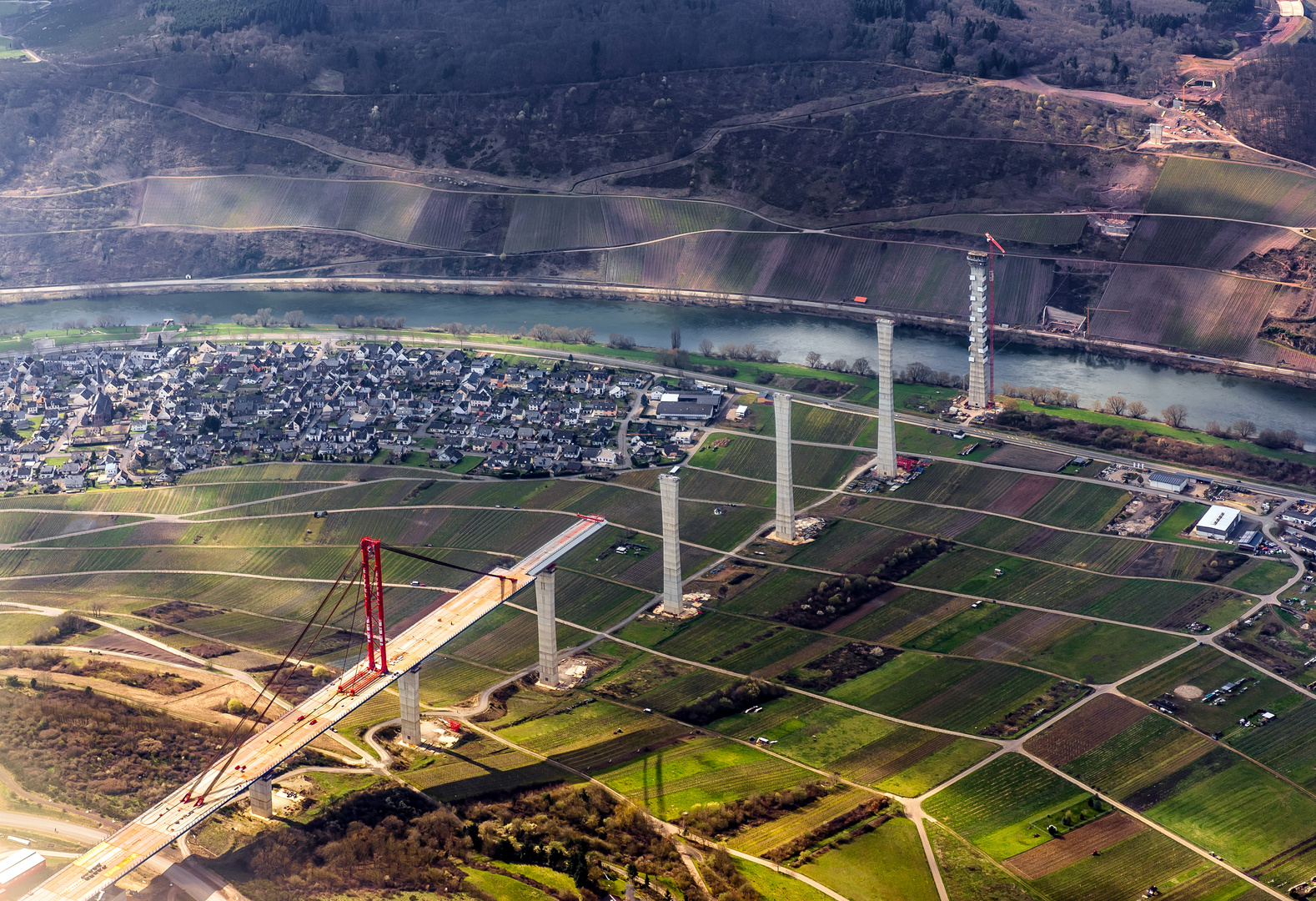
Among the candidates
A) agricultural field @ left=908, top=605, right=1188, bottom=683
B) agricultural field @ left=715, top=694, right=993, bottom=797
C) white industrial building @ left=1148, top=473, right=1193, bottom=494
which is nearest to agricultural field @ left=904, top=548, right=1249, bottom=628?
A: agricultural field @ left=908, top=605, right=1188, bottom=683

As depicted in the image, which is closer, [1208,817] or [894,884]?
[894,884]

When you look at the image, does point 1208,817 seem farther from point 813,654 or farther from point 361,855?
point 361,855

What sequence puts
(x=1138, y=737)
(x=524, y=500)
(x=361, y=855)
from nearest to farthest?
(x=361, y=855) < (x=1138, y=737) < (x=524, y=500)

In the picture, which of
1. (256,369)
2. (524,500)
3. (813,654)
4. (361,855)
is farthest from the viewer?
(256,369)

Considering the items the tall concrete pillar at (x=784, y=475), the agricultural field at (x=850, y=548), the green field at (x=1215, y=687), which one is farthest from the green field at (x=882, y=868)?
the tall concrete pillar at (x=784, y=475)

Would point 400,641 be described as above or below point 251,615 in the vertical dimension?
above

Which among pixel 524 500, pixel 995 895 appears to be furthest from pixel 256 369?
pixel 995 895
